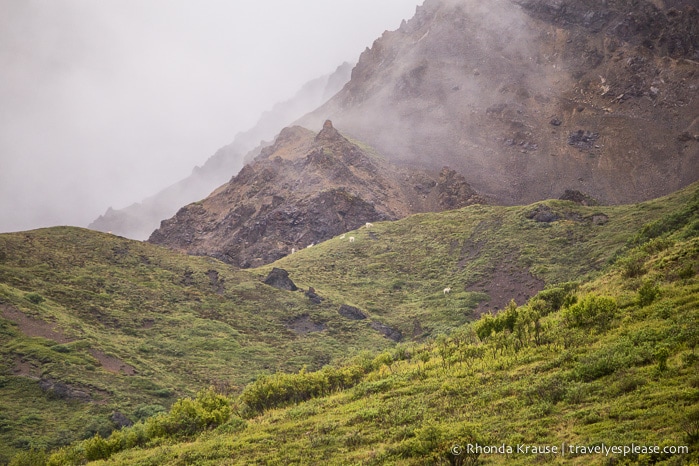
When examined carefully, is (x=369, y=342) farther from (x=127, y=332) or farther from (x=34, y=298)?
(x=34, y=298)

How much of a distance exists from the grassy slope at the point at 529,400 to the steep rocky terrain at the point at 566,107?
122 meters

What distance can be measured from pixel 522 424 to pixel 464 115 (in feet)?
573

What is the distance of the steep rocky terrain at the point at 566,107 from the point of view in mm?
141250

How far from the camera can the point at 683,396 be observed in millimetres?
13625

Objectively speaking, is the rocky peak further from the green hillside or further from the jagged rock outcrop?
the jagged rock outcrop

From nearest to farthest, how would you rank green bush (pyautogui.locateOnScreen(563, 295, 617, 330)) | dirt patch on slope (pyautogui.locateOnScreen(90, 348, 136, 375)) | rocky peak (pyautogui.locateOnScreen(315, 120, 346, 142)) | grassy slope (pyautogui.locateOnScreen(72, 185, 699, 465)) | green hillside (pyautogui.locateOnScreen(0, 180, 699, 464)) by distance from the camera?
1. grassy slope (pyautogui.locateOnScreen(72, 185, 699, 465))
2. green hillside (pyautogui.locateOnScreen(0, 180, 699, 464))
3. green bush (pyautogui.locateOnScreen(563, 295, 617, 330))
4. dirt patch on slope (pyautogui.locateOnScreen(90, 348, 136, 375))
5. rocky peak (pyautogui.locateOnScreen(315, 120, 346, 142))

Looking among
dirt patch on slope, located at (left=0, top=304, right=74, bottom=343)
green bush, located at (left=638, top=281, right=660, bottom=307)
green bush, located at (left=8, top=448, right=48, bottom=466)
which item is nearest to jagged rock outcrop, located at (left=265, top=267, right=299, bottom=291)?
dirt patch on slope, located at (left=0, top=304, right=74, bottom=343)

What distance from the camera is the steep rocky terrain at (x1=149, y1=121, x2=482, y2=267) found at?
137m

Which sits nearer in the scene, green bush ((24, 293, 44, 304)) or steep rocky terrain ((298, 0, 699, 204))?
green bush ((24, 293, 44, 304))

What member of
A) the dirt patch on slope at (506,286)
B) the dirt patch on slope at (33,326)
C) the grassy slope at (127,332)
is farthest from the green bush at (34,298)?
the dirt patch on slope at (506,286)

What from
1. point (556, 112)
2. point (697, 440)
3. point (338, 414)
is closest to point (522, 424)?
point (697, 440)

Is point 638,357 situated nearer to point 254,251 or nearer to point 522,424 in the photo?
point 522,424

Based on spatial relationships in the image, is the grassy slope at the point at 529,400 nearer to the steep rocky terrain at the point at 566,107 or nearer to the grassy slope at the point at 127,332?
the grassy slope at the point at 127,332

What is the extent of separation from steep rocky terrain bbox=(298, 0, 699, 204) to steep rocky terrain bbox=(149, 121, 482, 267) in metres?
12.4
